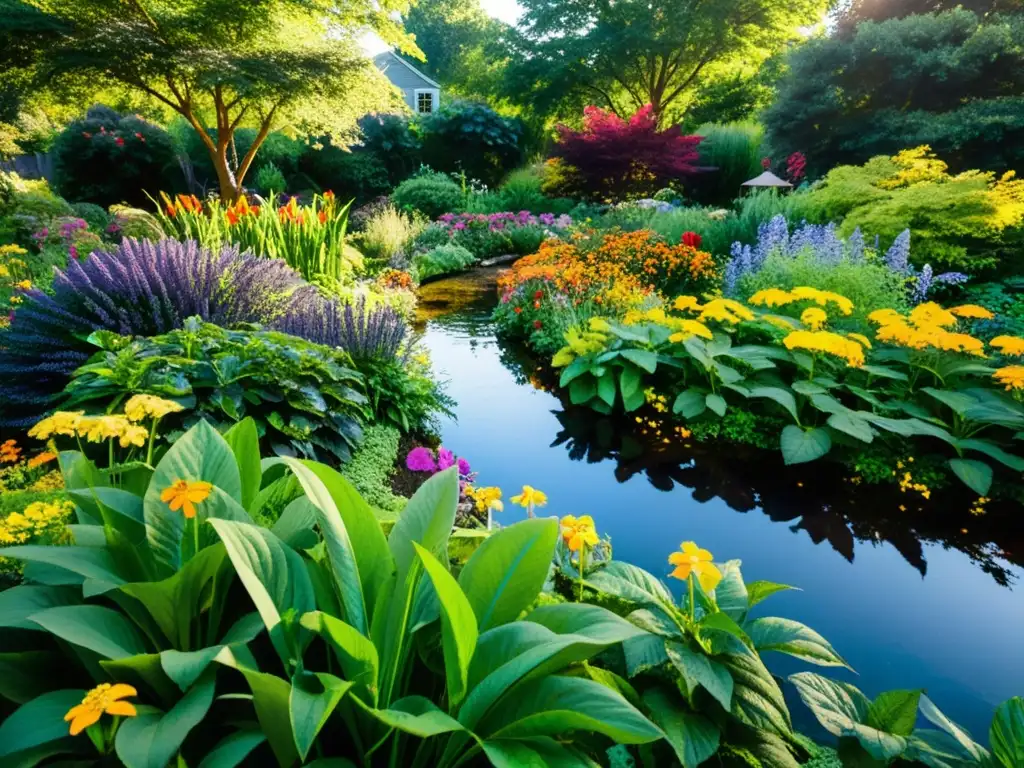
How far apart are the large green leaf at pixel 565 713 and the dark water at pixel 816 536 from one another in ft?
3.64

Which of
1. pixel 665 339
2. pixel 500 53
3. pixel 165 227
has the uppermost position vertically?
pixel 500 53

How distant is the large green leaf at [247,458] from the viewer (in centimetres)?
176

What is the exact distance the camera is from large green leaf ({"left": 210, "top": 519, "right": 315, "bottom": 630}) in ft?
3.95

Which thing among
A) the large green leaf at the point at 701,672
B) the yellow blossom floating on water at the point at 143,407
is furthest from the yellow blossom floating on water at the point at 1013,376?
the yellow blossom floating on water at the point at 143,407

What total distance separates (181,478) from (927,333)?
3.50 meters

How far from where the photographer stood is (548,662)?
1.27 m

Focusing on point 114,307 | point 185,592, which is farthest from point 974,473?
point 114,307

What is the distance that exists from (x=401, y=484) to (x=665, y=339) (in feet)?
6.77

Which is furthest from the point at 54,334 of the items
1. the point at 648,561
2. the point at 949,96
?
the point at 949,96

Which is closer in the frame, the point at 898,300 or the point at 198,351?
the point at 198,351

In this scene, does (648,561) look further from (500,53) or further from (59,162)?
(500,53)

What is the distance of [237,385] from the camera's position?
8.79 feet

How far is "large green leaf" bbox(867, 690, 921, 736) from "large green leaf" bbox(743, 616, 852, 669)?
114 mm

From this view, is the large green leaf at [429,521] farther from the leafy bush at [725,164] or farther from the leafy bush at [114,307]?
the leafy bush at [725,164]
